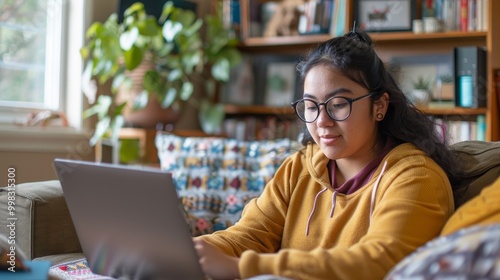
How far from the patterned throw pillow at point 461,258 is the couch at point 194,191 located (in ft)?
3.75

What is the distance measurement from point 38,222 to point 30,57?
71.2 inches

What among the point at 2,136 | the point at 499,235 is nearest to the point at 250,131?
the point at 2,136

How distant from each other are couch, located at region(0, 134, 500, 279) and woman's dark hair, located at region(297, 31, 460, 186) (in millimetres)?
590

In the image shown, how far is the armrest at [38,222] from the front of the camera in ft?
6.60

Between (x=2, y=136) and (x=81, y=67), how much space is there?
0.63 meters

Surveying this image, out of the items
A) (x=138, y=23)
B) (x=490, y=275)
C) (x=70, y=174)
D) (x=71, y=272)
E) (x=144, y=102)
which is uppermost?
(x=138, y=23)

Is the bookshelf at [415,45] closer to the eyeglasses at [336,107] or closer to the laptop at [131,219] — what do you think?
the eyeglasses at [336,107]

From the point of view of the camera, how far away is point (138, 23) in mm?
3410

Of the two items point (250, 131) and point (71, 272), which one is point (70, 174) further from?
point (250, 131)

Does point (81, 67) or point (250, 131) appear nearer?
point (81, 67)

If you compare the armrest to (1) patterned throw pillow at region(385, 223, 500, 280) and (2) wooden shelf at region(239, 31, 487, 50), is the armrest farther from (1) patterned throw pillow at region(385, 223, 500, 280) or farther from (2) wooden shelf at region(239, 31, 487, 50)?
(2) wooden shelf at region(239, 31, 487, 50)

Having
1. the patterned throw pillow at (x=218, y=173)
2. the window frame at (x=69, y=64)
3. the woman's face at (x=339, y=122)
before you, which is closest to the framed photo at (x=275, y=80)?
the window frame at (x=69, y=64)

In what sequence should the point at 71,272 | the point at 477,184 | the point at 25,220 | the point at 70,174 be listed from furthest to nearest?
the point at 25,220, the point at 71,272, the point at 477,184, the point at 70,174

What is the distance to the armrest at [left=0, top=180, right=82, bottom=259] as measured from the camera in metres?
2.01
